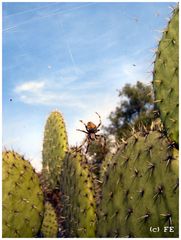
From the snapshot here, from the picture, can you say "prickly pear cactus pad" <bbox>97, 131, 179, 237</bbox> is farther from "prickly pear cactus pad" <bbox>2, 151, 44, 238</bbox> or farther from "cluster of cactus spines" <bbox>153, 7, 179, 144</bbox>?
"prickly pear cactus pad" <bbox>2, 151, 44, 238</bbox>

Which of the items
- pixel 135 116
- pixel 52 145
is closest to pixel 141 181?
pixel 52 145

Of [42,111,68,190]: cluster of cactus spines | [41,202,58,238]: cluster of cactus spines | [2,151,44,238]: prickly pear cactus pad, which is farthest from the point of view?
[41,202,58,238]: cluster of cactus spines

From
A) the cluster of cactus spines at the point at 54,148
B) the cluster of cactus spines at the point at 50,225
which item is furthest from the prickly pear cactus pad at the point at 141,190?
the cluster of cactus spines at the point at 50,225

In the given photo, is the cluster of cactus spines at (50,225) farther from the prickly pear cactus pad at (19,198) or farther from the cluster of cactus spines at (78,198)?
the prickly pear cactus pad at (19,198)

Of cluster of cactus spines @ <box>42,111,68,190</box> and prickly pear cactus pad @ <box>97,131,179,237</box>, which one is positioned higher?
cluster of cactus spines @ <box>42,111,68,190</box>

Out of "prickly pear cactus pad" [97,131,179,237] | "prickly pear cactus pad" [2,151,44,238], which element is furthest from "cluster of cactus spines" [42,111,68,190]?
"prickly pear cactus pad" [97,131,179,237]

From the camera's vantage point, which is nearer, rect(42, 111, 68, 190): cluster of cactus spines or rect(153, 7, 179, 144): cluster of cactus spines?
rect(153, 7, 179, 144): cluster of cactus spines

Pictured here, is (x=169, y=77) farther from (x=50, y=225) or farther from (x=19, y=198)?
(x=50, y=225)
